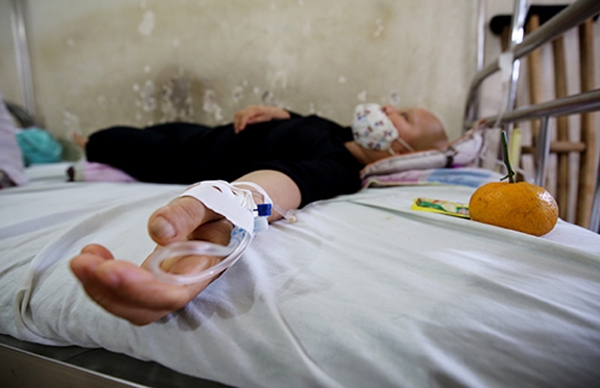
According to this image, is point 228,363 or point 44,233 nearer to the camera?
point 228,363

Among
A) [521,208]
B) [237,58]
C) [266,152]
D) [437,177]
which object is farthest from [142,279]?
[237,58]

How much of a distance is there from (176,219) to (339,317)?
0.64ft

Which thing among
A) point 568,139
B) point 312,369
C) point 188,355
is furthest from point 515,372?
point 568,139

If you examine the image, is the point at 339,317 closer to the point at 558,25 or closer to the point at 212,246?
the point at 212,246

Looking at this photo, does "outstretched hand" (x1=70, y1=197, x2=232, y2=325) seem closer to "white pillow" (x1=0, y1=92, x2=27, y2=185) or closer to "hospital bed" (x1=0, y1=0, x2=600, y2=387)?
"hospital bed" (x1=0, y1=0, x2=600, y2=387)

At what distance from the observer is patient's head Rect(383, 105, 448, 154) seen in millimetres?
1138

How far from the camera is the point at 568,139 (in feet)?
3.96

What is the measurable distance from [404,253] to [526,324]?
15 cm

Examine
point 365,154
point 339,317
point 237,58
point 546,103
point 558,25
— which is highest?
point 237,58

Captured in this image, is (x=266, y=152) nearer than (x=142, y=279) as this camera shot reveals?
No

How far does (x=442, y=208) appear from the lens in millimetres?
594

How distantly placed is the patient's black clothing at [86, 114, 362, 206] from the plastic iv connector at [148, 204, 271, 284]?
0.50 meters

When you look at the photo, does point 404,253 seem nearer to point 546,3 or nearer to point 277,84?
point 277,84

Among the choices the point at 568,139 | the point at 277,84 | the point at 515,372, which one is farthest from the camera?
the point at 277,84
